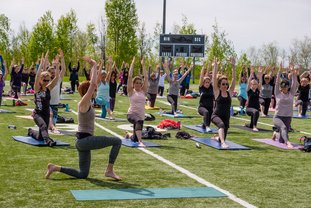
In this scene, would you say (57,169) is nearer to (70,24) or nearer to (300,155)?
(300,155)

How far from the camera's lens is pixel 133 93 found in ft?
40.2

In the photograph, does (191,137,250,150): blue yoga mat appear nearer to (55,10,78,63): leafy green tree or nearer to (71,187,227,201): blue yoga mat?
(71,187,227,201): blue yoga mat

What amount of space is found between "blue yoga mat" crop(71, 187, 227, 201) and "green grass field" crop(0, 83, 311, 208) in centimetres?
19

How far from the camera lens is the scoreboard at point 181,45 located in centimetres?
3772

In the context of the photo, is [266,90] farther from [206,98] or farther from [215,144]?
[215,144]

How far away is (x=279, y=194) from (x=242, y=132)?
8191 mm

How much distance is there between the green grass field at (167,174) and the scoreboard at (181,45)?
81.6 feet

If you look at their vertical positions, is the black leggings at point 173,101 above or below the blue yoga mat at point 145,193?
A: above

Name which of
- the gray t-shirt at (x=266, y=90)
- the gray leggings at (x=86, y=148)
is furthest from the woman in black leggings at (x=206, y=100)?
the gray leggings at (x=86, y=148)

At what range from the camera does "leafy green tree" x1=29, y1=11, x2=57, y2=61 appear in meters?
65.2

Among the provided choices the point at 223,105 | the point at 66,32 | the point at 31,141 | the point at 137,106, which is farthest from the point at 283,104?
the point at 66,32

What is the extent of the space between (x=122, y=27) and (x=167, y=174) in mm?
54000

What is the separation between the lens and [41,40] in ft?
218

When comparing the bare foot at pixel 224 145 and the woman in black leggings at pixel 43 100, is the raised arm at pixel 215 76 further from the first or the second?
the woman in black leggings at pixel 43 100
